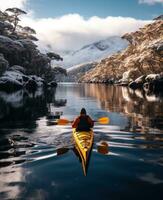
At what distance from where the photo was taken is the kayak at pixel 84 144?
35.5ft

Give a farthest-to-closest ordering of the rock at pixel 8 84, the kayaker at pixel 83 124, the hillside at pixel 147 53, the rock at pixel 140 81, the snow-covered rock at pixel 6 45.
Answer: the rock at pixel 140 81
the hillside at pixel 147 53
the snow-covered rock at pixel 6 45
the rock at pixel 8 84
the kayaker at pixel 83 124

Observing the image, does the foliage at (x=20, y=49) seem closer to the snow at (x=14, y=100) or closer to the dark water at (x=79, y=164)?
the snow at (x=14, y=100)

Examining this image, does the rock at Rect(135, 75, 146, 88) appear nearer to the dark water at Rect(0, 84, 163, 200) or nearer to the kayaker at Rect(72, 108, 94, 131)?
the dark water at Rect(0, 84, 163, 200)

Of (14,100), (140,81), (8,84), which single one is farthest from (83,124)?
(140,81)

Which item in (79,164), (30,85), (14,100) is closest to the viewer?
(79,164)

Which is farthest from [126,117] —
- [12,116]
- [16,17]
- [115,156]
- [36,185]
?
[16,17]

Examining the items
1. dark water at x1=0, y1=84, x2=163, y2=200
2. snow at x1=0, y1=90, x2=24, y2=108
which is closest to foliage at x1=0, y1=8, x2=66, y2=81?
snow at x1=0, y1=90, x2=24, y2=108

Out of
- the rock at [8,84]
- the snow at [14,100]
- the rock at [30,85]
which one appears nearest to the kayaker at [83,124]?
the snow at [14,100]

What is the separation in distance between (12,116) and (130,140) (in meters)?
11.7

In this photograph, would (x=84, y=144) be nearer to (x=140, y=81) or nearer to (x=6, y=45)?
(x=6, y=45)

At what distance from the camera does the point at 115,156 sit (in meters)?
12.1

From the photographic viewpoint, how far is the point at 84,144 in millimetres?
11914

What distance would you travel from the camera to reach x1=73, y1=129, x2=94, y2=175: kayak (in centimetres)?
1082

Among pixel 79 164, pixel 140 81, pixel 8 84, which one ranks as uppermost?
pixel 140 81
